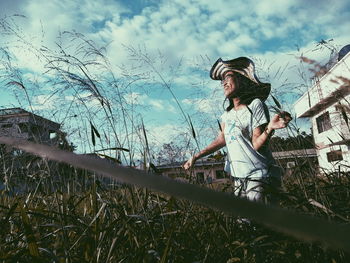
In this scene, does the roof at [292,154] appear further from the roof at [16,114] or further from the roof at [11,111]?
the roof at [11,111]

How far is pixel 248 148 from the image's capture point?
→ 10.0 feet

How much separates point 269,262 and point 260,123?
1.39m

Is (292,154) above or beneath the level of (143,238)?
above

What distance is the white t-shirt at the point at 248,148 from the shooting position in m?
2.98

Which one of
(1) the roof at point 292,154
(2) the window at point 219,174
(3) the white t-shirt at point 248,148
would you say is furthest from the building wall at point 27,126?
(1) the roof at point 292,154

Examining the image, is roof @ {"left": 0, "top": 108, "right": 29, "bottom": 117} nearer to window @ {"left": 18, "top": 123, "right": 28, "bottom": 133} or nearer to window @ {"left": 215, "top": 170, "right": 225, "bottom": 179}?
window @ {"left": 18, "top": 123, "right": 28, "bottom": 133}

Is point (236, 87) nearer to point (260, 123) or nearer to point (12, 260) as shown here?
point (260, 123)

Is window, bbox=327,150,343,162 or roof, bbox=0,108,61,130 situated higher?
roof, bbox=0,108,61,130

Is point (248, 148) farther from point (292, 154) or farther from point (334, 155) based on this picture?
point (334, 155)

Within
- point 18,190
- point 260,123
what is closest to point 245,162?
point 260,123

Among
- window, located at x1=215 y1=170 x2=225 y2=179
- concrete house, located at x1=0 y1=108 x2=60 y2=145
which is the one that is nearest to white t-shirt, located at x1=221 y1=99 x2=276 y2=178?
window, located at x1=215 y1=170 x2=225 y2=179

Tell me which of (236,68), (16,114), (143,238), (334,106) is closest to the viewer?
(143,238)

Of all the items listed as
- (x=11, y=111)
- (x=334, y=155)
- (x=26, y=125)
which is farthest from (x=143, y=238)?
(x=334, y=155)

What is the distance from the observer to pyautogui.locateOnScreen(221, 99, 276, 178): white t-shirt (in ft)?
9.77
